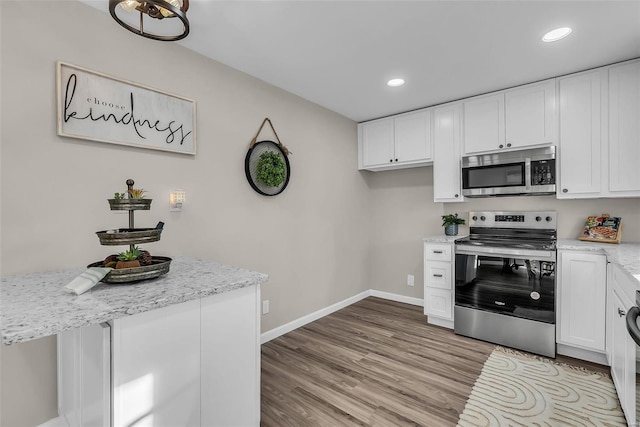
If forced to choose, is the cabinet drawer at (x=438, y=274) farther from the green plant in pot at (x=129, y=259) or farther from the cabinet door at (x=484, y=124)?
the green plant in pot at (x=129, y=259)

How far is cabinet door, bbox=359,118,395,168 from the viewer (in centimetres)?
386

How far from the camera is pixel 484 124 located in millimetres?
3139

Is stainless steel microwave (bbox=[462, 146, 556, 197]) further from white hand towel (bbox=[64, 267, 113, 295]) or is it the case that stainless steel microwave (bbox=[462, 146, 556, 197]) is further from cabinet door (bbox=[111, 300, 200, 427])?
white hand towel (bbox=[64, 267, 113, 295])

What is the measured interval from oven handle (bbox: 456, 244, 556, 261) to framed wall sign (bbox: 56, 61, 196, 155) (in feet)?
8.60

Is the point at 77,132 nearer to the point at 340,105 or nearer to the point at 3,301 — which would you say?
the point at 3,301

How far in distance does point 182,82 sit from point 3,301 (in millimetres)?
1768

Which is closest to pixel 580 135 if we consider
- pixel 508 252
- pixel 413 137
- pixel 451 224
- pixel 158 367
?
pixel 508 252

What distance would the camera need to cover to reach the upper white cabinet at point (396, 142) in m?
3.57

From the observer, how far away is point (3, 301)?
116cm

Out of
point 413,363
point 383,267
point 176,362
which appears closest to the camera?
point 176,362

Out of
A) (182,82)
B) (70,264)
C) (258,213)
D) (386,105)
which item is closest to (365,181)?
(386,105)

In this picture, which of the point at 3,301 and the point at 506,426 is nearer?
the point at 3,301

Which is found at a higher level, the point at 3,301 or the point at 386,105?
the point at 386,105

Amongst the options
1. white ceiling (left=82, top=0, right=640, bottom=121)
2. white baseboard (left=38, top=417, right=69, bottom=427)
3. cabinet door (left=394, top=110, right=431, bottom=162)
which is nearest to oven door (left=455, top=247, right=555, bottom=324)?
cabinet door (left=394, top=110, right=431, bottom=162)
